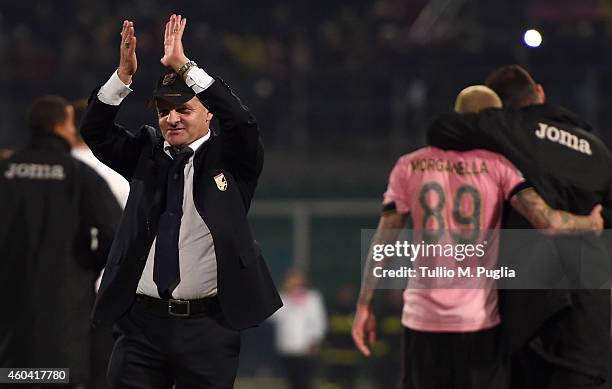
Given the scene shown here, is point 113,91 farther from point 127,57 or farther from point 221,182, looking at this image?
point 221,182

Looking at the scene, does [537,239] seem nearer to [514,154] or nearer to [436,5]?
[514,154]

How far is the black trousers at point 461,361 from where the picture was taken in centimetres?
620

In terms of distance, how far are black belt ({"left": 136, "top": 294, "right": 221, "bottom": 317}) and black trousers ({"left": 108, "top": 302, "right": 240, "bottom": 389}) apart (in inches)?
0.7

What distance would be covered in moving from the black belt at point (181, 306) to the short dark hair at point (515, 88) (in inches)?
83.0

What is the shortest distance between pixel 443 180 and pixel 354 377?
35.9 feet

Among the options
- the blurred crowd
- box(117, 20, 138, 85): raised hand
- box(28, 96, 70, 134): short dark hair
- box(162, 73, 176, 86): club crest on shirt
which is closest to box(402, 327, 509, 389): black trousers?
box(162, 73, 176, 86): club crest on shirt

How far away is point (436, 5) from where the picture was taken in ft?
65.6

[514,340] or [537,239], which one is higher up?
[537,239]

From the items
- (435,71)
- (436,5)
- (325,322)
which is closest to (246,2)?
(436,5)

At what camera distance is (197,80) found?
498 centimetres

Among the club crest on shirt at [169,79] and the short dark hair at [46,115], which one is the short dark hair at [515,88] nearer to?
the club crest on shirt at [169,79]

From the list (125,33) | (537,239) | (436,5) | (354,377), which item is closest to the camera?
(125,33)

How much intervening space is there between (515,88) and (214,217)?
6.72ft

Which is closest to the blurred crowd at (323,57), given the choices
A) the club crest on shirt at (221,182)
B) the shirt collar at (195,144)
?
the shirt collar at (195,144)
